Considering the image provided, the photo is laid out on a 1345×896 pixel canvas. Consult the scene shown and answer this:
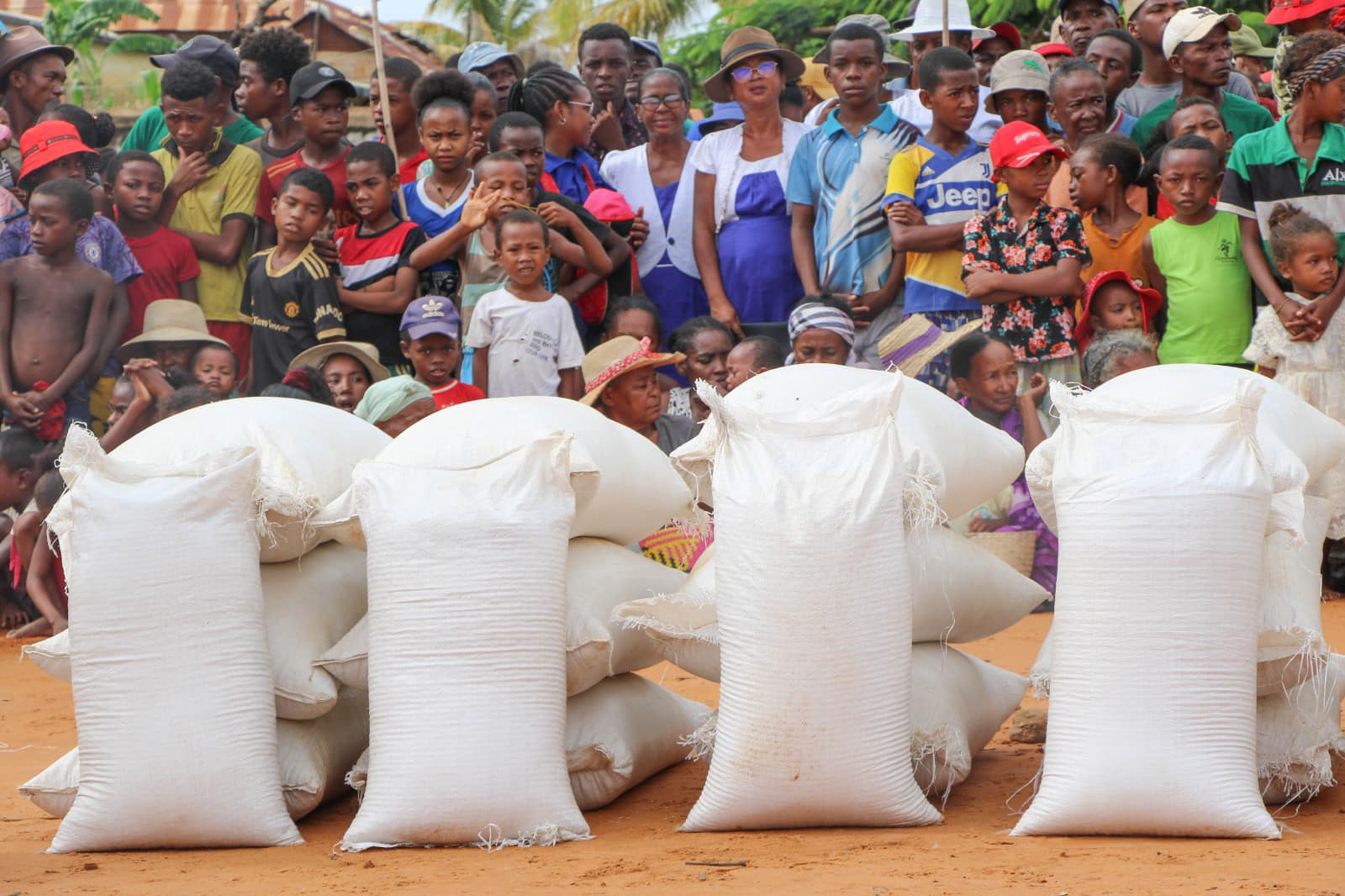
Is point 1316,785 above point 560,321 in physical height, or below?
below

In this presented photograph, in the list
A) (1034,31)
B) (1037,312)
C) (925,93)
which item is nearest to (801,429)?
(1037,312)

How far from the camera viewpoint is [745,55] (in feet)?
25.5

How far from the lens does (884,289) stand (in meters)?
7.30

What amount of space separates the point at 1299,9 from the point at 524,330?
13.7ft

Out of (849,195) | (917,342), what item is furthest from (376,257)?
(917,342)

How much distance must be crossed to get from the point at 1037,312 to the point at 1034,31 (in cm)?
898

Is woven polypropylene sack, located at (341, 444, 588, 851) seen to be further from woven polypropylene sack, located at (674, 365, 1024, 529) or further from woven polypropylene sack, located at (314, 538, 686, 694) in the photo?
woven polypropylene sack, located at (674, 365, 1024, 529)

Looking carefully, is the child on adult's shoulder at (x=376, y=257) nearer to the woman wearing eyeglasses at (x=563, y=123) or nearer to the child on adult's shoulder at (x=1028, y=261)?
the woman wearing eyeglasses at (x=563, y=123)

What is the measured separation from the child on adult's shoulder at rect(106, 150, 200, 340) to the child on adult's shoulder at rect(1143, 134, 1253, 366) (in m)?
4.45

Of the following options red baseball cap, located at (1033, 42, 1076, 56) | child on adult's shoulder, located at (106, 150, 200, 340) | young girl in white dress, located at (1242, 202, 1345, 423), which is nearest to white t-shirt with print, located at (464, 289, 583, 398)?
child on adult's shoulder, located at (106, 150, 200, 340)

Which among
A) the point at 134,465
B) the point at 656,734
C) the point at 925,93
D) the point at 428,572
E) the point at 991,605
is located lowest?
the point at 656,734

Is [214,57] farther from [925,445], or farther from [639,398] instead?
[925,445]

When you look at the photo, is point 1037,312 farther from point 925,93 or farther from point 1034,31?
point 1034,31

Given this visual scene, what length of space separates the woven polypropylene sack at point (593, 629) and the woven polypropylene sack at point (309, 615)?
48 millimetres
